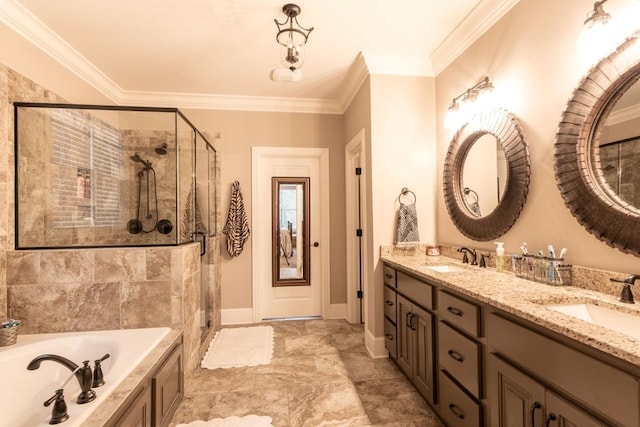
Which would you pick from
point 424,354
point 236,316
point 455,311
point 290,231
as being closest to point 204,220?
point 290,231

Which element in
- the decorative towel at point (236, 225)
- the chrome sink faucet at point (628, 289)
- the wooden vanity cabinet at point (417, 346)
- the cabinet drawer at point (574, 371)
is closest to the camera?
the cabinet drawer at point (574, 371)

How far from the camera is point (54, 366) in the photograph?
67.2 inches

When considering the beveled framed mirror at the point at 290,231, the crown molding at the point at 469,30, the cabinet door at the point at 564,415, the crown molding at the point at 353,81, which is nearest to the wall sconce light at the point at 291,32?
the crown molding at the point at 353,81

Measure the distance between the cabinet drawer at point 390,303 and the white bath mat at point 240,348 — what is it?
44.8 inches

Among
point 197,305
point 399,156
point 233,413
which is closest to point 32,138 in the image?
point 197,305

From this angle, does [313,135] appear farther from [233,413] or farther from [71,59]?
[233,413]

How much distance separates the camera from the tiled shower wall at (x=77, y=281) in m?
2.00

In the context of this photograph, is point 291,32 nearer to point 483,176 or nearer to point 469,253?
point 483,176

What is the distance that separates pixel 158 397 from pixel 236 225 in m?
2.08

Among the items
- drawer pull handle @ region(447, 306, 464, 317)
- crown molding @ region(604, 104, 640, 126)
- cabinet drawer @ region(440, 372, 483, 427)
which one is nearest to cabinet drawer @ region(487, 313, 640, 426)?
drawer pull handle @ region(447, 306, 464, 317)

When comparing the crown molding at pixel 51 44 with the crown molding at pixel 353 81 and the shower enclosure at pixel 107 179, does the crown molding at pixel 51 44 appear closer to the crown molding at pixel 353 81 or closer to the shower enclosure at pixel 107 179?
the shower enclosure at pixel 107 179

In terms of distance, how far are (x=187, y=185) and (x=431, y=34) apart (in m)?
2.45

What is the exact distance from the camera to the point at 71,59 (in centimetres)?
264

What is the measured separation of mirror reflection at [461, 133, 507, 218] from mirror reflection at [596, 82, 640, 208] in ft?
2.04
